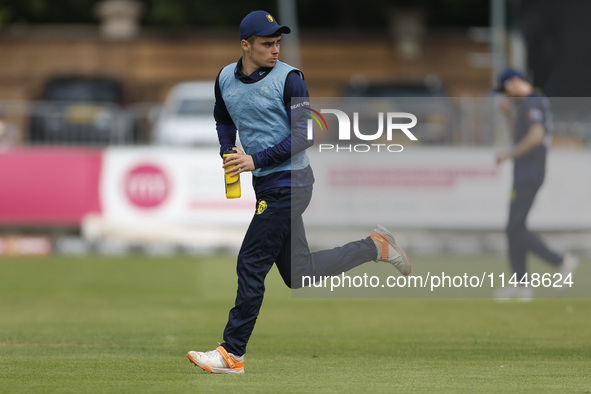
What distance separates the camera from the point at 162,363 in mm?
7801

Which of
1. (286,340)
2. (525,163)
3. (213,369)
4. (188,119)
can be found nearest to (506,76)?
(525,163)

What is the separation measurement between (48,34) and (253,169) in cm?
2608

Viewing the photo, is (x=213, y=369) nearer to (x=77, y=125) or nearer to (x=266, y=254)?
(x=266, y=254)

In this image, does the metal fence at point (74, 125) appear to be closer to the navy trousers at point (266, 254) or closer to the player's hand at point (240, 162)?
the navy trousers at point (266, 254)

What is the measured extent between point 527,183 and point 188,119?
1093 cm

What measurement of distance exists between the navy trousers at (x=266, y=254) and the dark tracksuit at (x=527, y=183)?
4.85m

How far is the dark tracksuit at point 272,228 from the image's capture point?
7.36 m

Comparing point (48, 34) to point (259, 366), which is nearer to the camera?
point (259, 366)

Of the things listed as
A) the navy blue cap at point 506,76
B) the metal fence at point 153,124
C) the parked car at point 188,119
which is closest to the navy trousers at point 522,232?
the navy blue cap at point 506,76

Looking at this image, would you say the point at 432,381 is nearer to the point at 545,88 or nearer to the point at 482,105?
the point at 482,105

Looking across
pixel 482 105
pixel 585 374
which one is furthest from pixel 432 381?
pixel 482 105

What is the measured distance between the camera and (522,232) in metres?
12.2

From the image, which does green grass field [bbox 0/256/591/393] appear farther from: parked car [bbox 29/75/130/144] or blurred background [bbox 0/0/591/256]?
parked car [bbox 29/75/130/144]

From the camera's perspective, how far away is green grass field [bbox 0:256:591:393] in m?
6.98
